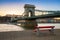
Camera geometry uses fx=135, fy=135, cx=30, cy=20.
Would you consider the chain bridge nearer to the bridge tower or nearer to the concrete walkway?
the bridge tower

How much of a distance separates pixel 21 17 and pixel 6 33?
29.1 inches

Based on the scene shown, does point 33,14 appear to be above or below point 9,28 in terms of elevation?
above

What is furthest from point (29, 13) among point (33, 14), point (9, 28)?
point (9, 28)

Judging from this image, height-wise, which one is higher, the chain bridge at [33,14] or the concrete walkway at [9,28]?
the chain bridge at [33,14]

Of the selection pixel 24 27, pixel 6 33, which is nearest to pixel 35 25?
pixel 24 27

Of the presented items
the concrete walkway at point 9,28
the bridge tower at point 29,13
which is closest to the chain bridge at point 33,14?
the bridge tower at point 29,13

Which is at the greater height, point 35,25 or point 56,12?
point 56,12

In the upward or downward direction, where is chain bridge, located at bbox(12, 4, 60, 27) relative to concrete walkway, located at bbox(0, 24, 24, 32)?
upward

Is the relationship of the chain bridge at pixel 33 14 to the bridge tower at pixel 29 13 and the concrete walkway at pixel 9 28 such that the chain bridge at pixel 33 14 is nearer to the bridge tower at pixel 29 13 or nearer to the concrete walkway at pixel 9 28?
the bridge tower at pixel 29 13

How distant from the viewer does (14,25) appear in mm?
4371

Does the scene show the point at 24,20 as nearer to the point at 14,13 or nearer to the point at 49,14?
the point at 14,13

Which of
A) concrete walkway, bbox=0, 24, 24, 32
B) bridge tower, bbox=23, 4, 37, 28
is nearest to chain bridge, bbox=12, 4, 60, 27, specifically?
bridge tower, bbox=23, 4, 37, 28

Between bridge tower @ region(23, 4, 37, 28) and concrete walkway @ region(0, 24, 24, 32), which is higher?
bridge tower @ region(23, 4, 37, 28)

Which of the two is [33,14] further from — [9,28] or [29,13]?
[9,28]
